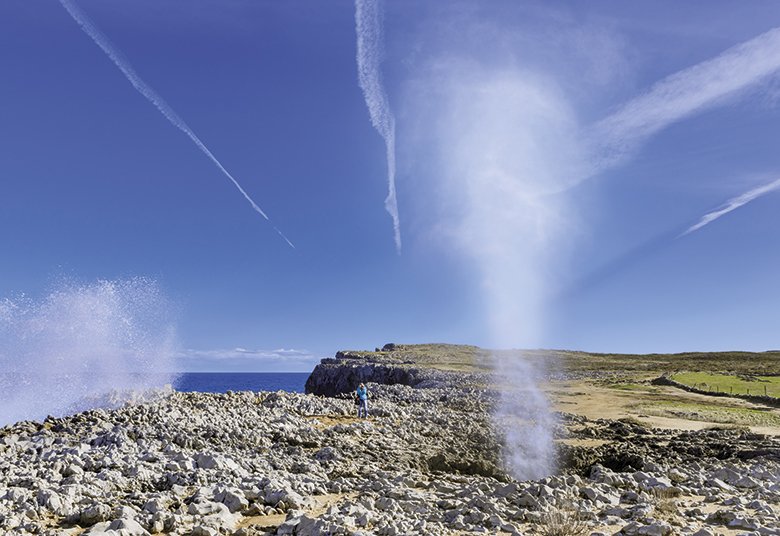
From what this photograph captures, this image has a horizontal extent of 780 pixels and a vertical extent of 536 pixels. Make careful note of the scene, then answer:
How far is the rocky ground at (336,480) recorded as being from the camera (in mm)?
10836

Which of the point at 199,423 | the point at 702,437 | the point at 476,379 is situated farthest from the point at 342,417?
the point at 476,379

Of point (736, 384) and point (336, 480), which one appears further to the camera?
point (736, 384)

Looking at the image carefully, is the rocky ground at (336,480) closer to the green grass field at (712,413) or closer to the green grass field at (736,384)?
the green grass field at (712,413)

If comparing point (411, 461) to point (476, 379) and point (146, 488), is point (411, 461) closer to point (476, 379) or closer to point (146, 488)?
point (146, 488)

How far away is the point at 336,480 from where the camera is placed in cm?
1537

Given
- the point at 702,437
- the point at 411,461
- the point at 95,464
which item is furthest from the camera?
the point at 702,437

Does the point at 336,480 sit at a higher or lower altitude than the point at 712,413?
higher

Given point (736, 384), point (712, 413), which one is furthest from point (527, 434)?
point (736, 384)

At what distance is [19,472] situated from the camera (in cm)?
1352

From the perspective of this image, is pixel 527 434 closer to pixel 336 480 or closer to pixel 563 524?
pixel 336 480

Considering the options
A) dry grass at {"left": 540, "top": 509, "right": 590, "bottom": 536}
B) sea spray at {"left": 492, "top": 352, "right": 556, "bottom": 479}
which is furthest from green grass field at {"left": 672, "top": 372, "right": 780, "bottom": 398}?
dry grass at {"left": 540, "top": 509, "right": 590, "bottom": 536}

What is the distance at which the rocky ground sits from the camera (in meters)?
10.8

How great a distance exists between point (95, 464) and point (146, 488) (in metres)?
2.20

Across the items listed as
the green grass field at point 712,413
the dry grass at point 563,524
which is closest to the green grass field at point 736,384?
the green grass field at point 712,413
